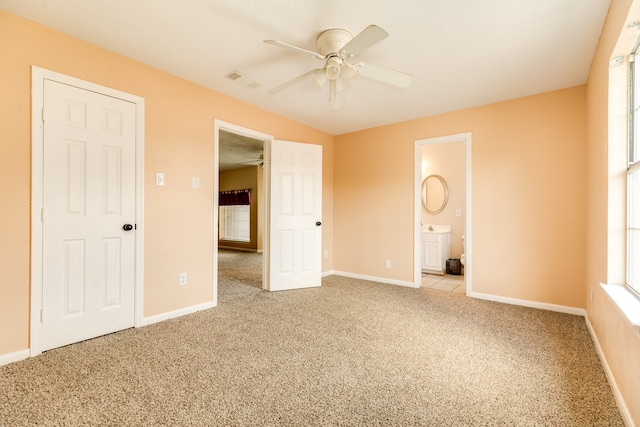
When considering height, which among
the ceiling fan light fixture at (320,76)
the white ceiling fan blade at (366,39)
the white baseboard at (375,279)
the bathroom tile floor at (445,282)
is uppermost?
the ceiling fan light fixture at (320,76)

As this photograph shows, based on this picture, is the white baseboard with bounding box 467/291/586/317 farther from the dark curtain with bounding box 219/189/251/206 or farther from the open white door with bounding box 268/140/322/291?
the dark curtain with bounding box 219/189/251/206

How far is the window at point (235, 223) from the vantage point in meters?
8.32

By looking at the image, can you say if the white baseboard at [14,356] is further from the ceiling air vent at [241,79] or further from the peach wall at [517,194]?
the peach wall at [517,194]

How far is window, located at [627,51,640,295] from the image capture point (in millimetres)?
1701

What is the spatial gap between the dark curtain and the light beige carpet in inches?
219

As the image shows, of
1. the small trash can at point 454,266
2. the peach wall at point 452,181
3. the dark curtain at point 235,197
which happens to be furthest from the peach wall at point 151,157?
the dark curtain at point 235,197

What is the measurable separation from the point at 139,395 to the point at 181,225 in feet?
5.43

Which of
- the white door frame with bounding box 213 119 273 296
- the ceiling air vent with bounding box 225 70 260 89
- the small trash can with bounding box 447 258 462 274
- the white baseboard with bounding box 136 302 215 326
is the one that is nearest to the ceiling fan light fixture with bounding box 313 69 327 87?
the ceiling air vent with bounding box 225 70 260 89

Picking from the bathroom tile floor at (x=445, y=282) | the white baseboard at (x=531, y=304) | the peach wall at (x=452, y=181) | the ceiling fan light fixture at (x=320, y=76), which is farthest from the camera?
the peach wall at (x=452, y=181)

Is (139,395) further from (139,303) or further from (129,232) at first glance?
(129,232)

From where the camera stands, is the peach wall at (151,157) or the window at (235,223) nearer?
the peach wall at (151,157)

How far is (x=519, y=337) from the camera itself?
2.44m

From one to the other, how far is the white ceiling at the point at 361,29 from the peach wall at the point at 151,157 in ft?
0.44

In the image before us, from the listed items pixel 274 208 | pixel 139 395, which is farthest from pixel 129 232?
pixel 274 208
